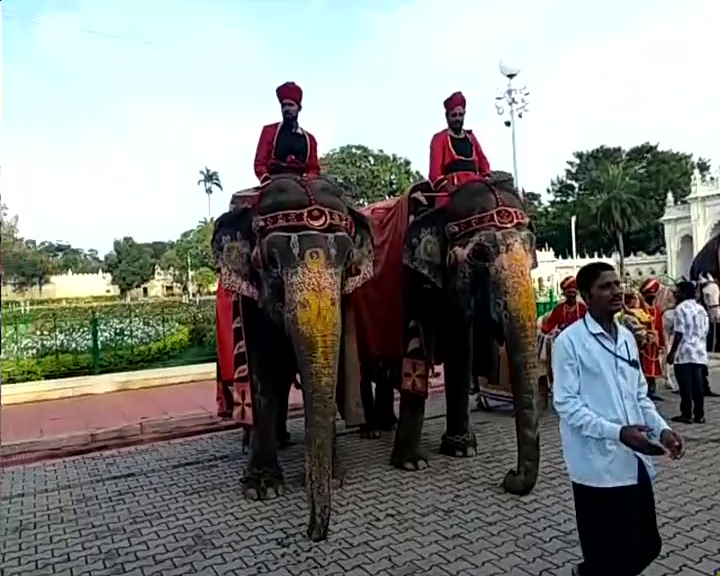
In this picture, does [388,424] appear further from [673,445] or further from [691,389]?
[673,445]

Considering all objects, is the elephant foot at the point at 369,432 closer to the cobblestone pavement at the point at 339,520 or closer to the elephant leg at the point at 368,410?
the elephant leg at the point at 368,410

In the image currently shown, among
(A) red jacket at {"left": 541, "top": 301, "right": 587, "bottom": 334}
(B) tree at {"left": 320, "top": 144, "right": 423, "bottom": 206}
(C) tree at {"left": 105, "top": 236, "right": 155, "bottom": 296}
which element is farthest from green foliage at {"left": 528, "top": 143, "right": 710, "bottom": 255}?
(A) red jacket at {"left": 541, "top": 301, "right": 587, "bottom": 334}

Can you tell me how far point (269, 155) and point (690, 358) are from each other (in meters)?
5.11

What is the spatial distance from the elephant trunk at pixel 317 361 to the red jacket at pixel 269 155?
159 cm

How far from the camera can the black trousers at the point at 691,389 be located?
7.53 m

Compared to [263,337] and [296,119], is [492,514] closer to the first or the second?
[263,337]

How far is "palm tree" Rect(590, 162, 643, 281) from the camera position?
55.6 metres

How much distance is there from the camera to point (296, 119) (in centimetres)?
605

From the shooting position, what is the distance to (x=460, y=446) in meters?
6.61

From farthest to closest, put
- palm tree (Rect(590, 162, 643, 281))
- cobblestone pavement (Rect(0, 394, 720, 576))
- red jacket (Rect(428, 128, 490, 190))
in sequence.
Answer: palm tree (Rect(590, 162, 643, 281)) → red jacket (Rect(428, 128, 490, 190)) → cobblestone pavement (Rect(0, 394, 720, 576))

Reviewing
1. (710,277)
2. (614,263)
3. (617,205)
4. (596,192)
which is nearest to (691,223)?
(614,263)

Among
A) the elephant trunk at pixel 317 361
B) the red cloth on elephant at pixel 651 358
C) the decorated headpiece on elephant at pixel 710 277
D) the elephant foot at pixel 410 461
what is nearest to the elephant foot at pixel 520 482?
the elephant foot at pixel 410 461

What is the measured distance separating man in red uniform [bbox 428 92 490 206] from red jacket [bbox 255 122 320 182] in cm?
113

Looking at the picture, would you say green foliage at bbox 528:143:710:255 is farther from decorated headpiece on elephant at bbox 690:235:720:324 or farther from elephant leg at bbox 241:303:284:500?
elephant leg at bbox 241:303:284:500
